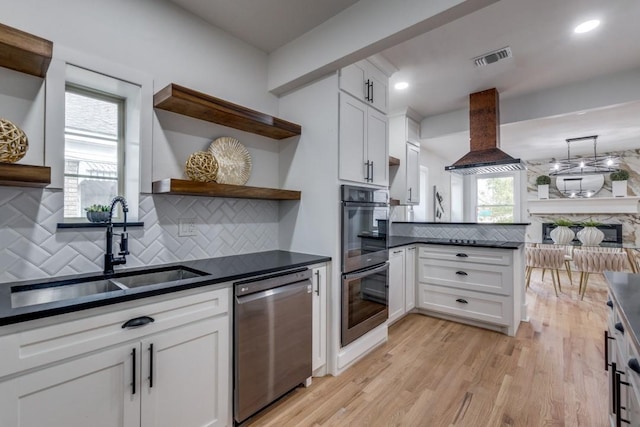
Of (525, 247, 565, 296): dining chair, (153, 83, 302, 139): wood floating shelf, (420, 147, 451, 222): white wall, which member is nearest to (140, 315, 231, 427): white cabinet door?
(153, 83, 302, 139): wood floating shelf

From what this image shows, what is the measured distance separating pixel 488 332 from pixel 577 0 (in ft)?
9.68

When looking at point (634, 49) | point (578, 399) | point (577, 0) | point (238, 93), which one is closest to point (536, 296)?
point (578, 399)

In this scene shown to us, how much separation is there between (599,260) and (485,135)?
266cm

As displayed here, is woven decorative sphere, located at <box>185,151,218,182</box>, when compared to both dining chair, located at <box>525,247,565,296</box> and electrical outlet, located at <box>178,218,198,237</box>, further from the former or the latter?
dining chair, located at <box>525,247,565,296</box>

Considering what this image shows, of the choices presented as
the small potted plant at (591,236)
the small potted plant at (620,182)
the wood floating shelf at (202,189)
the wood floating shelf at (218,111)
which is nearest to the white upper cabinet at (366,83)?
the wood floating shelf at (218,111)

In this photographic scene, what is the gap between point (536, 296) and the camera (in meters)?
4.50

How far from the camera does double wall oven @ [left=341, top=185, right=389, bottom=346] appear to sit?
2367 millimetres

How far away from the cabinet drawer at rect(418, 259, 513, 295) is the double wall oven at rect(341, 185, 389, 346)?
0.92 meters

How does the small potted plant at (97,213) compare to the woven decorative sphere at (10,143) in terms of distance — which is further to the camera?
the small potted plant at (97,213)

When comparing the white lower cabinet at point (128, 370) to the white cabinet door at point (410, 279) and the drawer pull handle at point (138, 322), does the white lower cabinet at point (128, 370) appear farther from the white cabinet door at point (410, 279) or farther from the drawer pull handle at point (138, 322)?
the white cabinet door at point (410, 279)

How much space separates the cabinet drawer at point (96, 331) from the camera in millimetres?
1042

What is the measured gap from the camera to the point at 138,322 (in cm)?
131

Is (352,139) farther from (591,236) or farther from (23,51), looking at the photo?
(591,236)

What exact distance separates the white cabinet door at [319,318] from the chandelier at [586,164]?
5810mm
